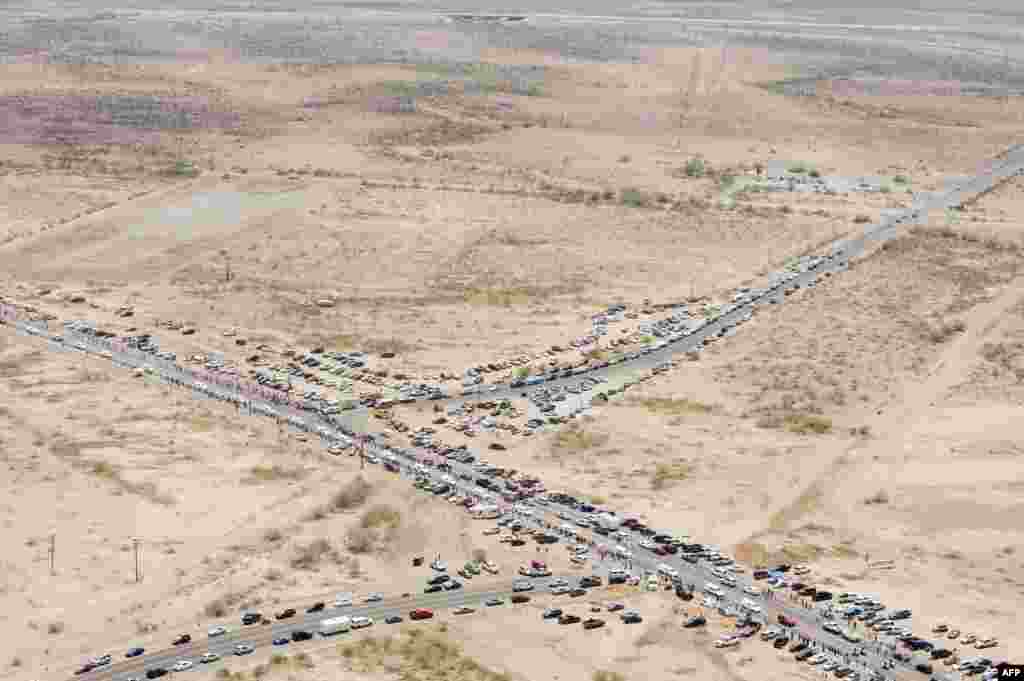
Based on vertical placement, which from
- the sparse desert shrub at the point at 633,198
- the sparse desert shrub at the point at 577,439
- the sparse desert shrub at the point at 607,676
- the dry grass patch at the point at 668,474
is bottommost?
the sparse desert shrub at the point at 607,676

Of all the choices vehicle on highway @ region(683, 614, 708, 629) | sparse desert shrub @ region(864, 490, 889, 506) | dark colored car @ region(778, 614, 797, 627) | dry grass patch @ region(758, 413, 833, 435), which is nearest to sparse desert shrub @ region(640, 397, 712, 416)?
dry grass patch @ region(758, 413, 833, 435)

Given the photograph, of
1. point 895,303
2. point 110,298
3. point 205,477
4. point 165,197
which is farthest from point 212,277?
point 895,303

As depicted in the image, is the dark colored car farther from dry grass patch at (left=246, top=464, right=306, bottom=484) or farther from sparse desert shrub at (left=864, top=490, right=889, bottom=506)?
dry grass patch at (left=246, top=464, right=306, bottom=484)

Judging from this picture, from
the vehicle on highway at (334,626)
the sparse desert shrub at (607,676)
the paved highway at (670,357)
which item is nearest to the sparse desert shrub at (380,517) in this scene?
the paved highway at (670,357)

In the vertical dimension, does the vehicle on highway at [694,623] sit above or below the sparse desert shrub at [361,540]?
above

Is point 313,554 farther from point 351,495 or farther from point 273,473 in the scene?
point 273,473

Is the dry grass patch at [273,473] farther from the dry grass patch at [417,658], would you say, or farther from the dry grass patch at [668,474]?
the dry grass patch at [417,658]
